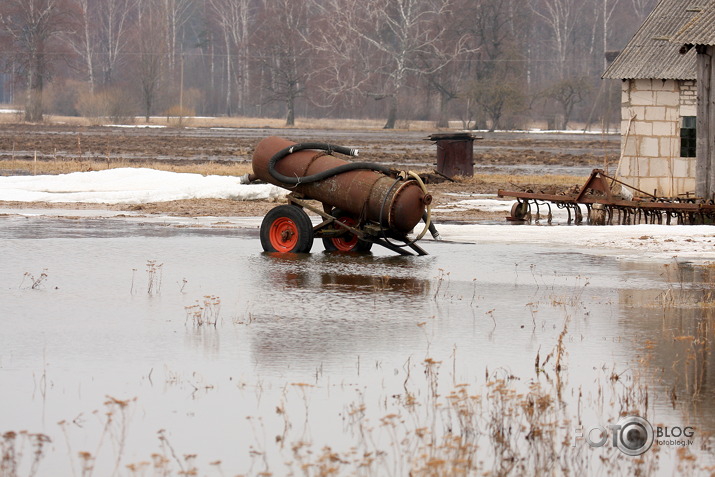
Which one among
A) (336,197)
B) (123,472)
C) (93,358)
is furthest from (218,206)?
(123,472)

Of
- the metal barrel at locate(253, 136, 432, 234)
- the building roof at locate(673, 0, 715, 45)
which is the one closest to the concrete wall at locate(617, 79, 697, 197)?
the building roof at locate(673, 0, 715, 45)

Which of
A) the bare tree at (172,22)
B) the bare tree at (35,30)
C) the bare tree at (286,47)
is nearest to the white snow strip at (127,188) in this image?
the bare tree at (35,30)

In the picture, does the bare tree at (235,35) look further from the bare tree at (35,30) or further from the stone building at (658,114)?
the stone building at (658,114)

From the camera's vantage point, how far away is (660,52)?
29.4 meters

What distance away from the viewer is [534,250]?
1800 centimetres

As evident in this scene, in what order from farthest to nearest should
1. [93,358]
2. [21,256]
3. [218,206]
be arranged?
[218,206] < [21,256] < [93,358]

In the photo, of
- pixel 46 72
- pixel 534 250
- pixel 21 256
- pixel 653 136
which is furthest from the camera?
pixel 46 72

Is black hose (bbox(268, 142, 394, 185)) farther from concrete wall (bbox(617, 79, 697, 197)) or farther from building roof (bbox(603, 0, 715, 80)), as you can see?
concrete wall (bbox(617, 79, 697, 197))

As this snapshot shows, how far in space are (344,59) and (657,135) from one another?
219 ft

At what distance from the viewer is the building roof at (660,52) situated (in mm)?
28734

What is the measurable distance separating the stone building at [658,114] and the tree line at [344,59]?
5264 centimetres

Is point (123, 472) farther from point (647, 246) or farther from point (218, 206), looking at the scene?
point (218, 206)

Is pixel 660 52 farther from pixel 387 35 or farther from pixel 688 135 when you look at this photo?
pixel 387 35

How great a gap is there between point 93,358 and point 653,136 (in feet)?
71.3
